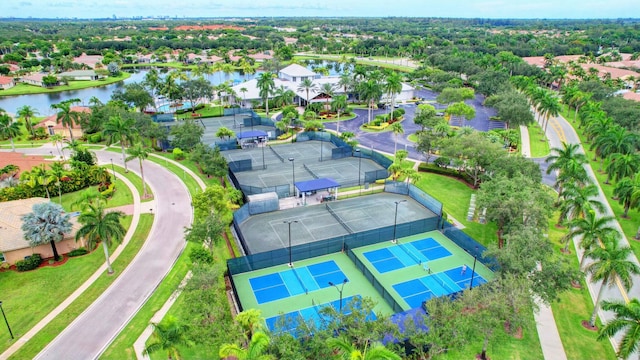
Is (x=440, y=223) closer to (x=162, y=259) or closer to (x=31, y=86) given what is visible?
(x=162, y=259)

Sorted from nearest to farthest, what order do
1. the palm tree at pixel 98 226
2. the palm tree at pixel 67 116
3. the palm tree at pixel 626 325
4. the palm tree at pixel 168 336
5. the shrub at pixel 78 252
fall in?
the palm tree at pixel 626 325, the palm tree at pixel 168 336, the palm tree at pixel 98 226, the shrub at pixel 78 252, the palm tree at pixel 67 116

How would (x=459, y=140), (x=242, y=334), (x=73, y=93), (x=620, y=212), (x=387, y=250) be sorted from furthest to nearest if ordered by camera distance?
(x=73, y=93), (x=459, y=140), (x=620, y=212), (x=387, y=250), (x=242, y=334)

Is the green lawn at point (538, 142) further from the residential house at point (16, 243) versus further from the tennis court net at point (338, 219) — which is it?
the residential house at point (16, 243)

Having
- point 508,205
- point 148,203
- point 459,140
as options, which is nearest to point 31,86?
point 148,203

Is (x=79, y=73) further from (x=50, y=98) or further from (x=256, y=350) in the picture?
(x=256, y=350)

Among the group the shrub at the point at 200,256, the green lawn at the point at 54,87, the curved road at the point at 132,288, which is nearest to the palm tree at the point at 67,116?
the curved road at the point at 132,288
